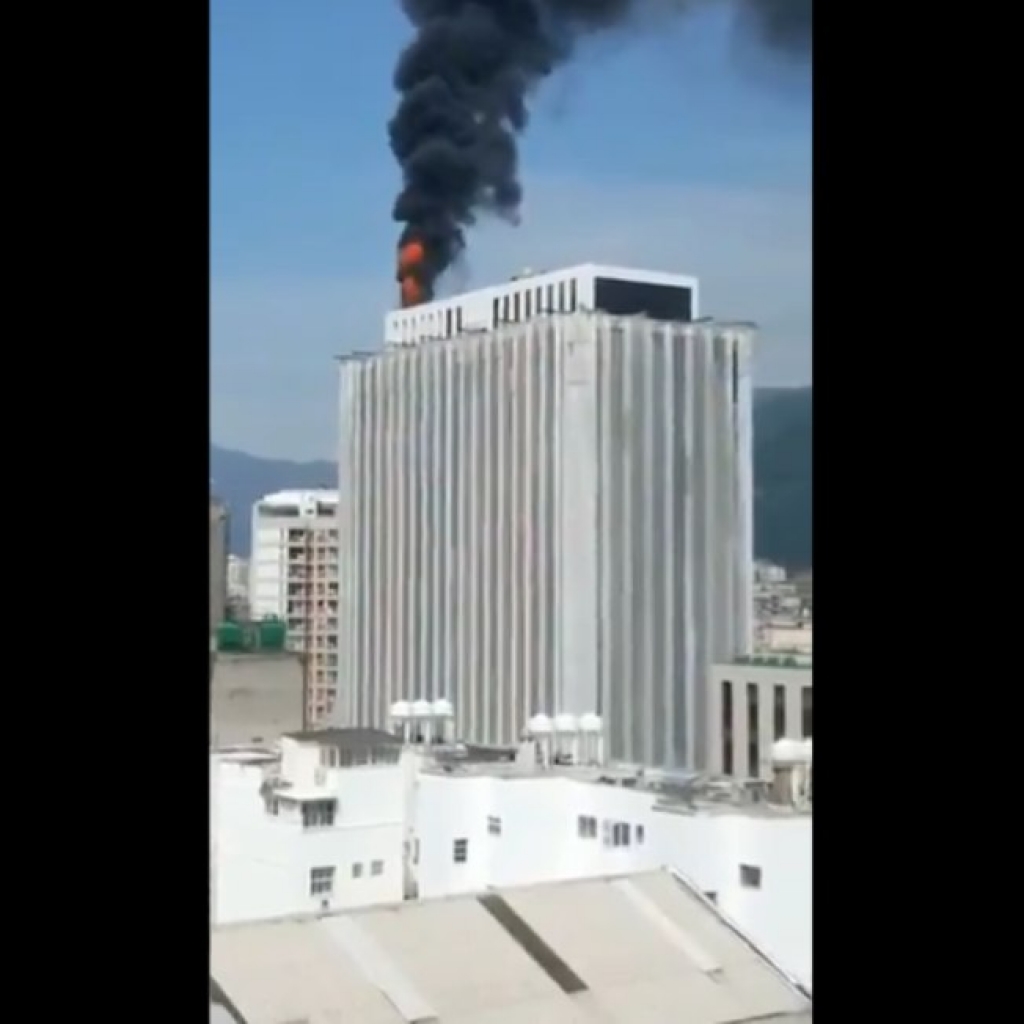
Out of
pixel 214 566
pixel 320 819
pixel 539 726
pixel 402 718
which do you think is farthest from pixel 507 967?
pixel 402 718

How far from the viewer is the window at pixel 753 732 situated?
16.1 feet

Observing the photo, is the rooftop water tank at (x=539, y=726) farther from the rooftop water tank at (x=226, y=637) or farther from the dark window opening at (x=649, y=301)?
the rooftop water tank at (x=226, y=637)

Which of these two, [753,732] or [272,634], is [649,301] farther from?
[272,634]

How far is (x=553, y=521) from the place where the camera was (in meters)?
7.03

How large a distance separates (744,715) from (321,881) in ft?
6.25

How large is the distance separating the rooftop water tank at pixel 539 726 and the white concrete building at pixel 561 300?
1672mm

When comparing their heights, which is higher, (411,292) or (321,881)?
(411,292)

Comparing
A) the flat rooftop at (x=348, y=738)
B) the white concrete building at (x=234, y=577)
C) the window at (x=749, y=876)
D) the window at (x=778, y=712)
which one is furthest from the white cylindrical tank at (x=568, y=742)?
the white concrete building at (x=234, y=577)
